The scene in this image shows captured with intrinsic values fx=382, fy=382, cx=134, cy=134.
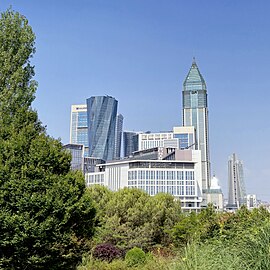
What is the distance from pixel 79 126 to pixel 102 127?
19.6 m

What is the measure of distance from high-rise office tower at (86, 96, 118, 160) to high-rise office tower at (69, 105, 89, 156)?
10.2 meters

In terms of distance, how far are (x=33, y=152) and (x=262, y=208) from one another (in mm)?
7283

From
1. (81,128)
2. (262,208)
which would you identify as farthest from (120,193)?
(81,128)

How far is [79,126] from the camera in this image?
171 meters

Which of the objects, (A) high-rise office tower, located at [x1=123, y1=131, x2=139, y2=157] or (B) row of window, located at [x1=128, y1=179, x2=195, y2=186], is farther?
(A) high-rise office tower, located at [x1=123, y1=131, x2=139, y2=157]

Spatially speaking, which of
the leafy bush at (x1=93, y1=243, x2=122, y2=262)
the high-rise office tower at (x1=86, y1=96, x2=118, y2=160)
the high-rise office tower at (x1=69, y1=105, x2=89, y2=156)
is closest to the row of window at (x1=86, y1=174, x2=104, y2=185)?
the high-rise office tower at (x1=86, y1=96, x2=118, y2=160)

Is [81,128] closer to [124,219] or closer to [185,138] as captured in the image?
[185,138]

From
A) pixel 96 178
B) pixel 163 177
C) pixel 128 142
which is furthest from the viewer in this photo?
pixel 128 142

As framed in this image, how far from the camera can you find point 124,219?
2180 cm

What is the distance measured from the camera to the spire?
179875mm

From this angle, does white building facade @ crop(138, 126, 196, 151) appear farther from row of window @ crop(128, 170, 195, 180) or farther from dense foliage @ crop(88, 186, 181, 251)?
dense foliage @ crop(88, 186, 181, 251)

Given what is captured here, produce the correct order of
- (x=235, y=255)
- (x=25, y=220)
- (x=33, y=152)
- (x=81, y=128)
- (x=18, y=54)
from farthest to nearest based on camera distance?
1. (x=81, y=128)
2. (x=18, y=54)
3. (x=33, y=152)
4. (x=25, y=220)
5. (x=235, y=255)

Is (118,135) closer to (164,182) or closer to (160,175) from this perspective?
(160,175)

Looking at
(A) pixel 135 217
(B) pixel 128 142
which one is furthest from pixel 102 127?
(A) pixel 135 217
